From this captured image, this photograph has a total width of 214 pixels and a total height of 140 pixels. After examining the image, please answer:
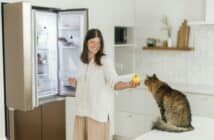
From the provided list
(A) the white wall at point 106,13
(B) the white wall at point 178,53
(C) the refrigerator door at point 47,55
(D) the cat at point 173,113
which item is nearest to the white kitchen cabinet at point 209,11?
(B) the white wall at point 178,53

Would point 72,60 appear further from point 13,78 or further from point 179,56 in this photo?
point 179,56

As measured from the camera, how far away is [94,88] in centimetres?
288

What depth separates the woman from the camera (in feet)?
9.41

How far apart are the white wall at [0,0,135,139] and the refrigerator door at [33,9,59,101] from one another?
0.50 ft

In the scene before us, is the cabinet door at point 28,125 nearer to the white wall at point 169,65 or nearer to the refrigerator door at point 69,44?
the refrigerator door at point 69,44

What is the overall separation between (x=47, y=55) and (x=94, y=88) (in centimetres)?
76

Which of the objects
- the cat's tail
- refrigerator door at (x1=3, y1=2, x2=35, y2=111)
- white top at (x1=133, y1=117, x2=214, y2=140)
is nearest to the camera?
refrigerator door at (x1=3, y1=2, x2=35, y2=111)

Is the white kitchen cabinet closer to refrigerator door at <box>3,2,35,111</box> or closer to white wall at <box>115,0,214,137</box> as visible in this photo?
white wall at <box>115,0,214,137</box>

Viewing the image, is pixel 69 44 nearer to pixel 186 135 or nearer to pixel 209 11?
pixel 186 135

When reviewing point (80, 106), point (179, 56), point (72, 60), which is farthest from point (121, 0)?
point (80, 106)

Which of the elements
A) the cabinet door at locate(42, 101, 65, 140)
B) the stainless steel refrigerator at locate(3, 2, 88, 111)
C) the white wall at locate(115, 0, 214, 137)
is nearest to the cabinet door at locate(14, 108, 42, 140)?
the cabinet door at locate(42, 101, 65, 140)

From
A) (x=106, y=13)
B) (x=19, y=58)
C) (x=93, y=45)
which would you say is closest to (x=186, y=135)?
(x=93, y=45)

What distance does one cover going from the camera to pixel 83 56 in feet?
9.79

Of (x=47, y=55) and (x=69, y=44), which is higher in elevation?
(x=69, y=44)
